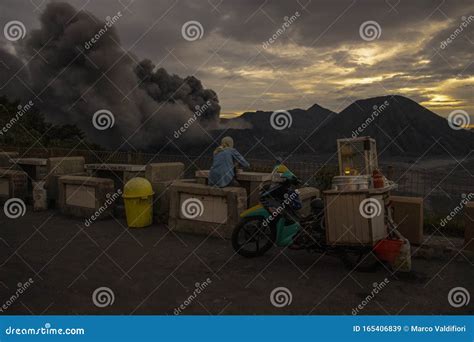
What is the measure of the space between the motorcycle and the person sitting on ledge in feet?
4.42

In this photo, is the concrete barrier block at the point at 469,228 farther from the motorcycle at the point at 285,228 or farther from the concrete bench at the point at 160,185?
the concrete bench at the point at 160,185

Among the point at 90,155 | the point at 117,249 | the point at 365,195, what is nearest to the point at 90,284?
the point at 117,249

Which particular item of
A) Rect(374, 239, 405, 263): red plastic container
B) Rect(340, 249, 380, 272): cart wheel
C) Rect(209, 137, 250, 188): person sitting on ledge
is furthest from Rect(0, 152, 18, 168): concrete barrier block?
Rect(374, 239, 405, 263): red plastic container

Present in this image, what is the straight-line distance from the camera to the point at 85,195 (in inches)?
386

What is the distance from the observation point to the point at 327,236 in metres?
5.96

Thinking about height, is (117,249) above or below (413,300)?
below

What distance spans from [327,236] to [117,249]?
3562 mm

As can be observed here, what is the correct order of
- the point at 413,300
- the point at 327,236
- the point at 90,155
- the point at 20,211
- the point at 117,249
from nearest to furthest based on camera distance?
the point at 413,300, the point at 327,236, the point at 117,249, the point at 20,211, the point at 90,155

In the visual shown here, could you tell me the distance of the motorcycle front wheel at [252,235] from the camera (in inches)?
259

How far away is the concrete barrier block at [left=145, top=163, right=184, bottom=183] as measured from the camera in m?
9.48

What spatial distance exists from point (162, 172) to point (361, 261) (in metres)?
5.23

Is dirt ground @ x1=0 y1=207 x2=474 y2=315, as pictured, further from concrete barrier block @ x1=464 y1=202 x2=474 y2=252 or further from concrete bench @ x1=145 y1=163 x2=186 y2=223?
concrete bench @ x1=145 y1=163 x2=186 y2=223

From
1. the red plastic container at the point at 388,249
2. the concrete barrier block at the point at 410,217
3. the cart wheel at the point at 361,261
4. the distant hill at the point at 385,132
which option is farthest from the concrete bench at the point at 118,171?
the distant hill at the point at 385,132

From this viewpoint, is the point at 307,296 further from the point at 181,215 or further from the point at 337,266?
the point at 181,215
